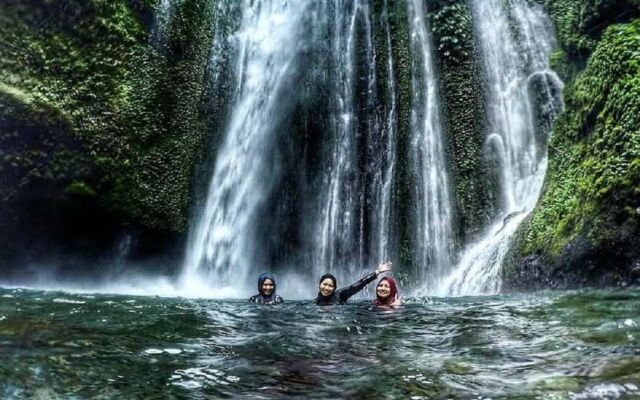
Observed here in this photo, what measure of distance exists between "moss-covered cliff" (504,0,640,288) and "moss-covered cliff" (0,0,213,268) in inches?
314

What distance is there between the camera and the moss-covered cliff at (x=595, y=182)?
7.95 m

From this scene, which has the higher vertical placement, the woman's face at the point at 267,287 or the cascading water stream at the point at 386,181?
the cascading water stream at the point at 386,181

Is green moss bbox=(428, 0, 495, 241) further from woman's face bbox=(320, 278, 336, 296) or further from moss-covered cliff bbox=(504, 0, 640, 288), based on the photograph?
woman's face bbox=(320, 278, 336, 296)

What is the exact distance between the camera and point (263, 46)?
15.1m

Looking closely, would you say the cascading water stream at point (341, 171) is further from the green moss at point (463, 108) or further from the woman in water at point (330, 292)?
the woman in water at point (330, 292)

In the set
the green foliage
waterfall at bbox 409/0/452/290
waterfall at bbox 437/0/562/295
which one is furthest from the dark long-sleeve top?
waterfall at bbox 409/0/452/290

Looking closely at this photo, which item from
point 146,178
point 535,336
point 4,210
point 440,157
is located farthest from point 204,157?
point 535,336

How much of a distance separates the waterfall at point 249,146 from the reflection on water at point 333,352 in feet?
20.0

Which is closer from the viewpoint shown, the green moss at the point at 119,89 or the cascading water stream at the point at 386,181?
the green moss at the point at 119,89

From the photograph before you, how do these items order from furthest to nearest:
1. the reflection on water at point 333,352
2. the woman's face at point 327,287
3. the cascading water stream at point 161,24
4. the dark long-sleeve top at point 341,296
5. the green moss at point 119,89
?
the cascading water stream at point 161,24
the green moss at point 119,89
the dark long-sleeve top at point 341,296
the woman's face at point 327,287
the reflection on water at point 333,352

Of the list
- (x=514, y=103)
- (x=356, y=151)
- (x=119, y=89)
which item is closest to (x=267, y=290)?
(x=356, y=151)

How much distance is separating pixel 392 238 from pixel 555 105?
5071mm

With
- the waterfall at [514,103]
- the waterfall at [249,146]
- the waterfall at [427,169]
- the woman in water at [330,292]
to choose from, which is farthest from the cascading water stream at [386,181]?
the woman in water at [330,292]

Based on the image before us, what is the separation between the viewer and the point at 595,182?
8742 mm
